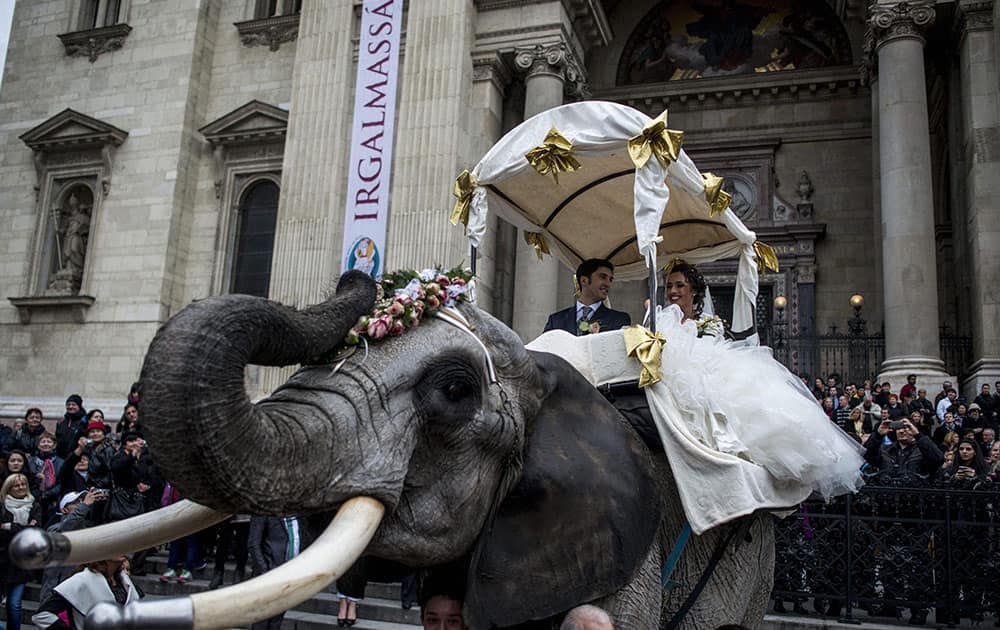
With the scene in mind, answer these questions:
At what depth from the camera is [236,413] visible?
2.08 meters

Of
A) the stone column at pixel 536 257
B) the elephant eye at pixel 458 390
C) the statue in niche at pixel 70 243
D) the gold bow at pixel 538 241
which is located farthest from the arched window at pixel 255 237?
the elephant eye at pixel 458 390

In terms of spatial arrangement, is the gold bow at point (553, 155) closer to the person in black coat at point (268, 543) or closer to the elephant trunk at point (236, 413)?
the elephant trunk at point (236, 413)

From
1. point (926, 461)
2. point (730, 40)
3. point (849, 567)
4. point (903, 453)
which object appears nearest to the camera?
point (849, 567)

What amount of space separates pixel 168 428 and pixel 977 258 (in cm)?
1735

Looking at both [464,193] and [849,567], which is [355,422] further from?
[849,567]

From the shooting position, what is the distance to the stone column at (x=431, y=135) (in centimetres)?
1830

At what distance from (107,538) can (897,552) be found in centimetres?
896

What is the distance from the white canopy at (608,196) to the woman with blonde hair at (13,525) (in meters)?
6.88

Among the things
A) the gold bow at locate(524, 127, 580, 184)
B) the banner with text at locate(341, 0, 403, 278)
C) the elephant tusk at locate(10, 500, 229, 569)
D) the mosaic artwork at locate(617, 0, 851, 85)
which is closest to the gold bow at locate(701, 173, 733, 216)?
the gold bow at locate(524, 127, 580, 184)

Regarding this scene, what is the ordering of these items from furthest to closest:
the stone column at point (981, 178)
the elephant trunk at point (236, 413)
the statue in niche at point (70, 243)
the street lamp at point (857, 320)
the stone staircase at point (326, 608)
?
the statue in niche at point (70, 243)
the street lamp at point (857, 320)
the stone column at point (981, 178)
the stone staircase at point (326, 608)
the elephant trunk at point (236, 413)

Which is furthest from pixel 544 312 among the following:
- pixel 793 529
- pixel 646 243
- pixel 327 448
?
pixel 327 448

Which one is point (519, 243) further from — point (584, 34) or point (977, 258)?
point (977, 258)

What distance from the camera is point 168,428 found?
197 cm

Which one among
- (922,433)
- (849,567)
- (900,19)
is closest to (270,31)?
(900,19)
